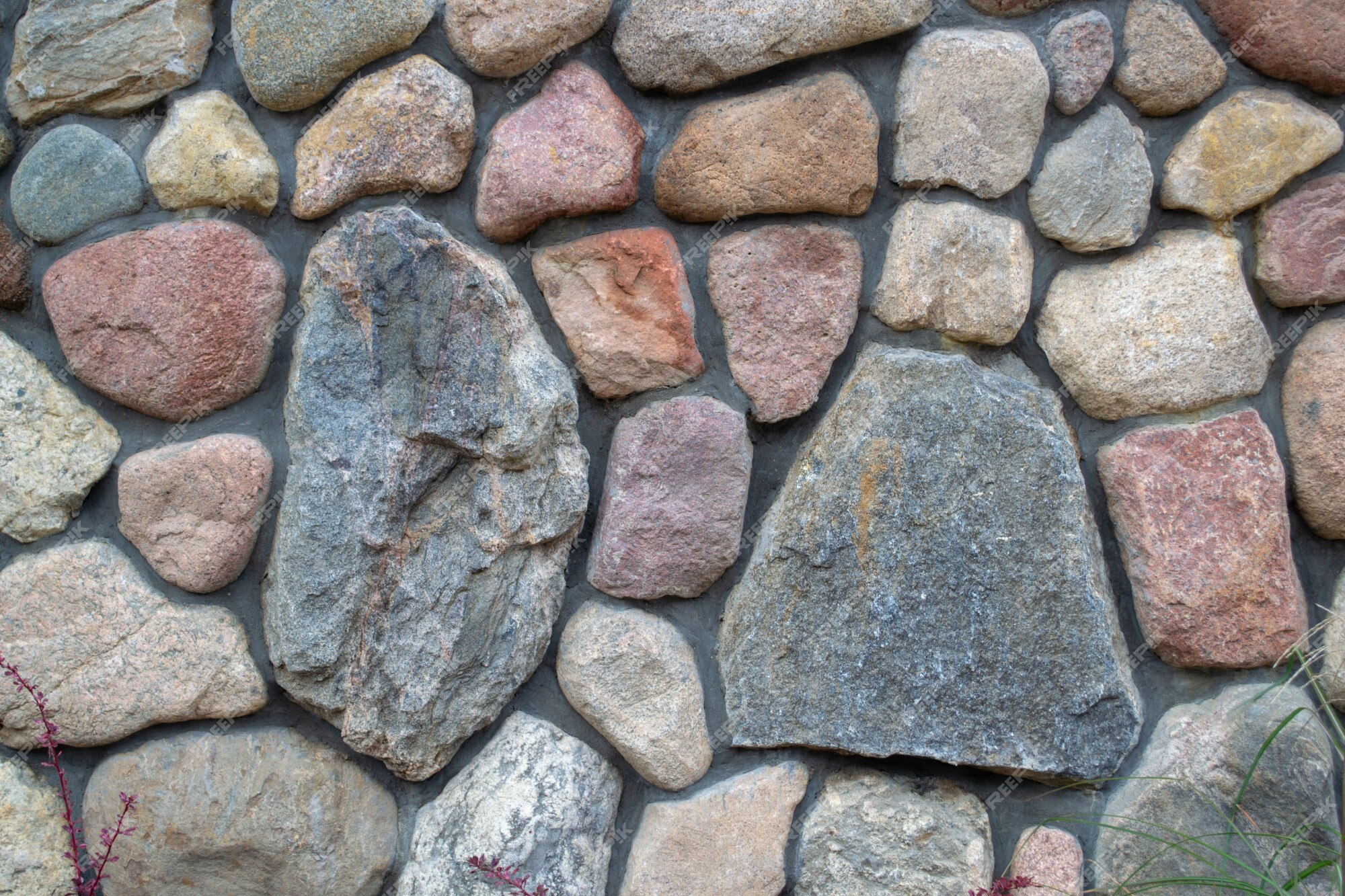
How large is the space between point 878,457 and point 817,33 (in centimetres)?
60

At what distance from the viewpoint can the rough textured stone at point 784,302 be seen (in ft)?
4.26

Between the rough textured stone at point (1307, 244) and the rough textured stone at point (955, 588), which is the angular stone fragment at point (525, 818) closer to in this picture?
the rough textured stone at point (955, 588)

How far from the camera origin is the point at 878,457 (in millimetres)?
1267

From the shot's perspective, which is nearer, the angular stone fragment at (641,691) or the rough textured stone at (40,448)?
the rough textured stone at (40,448)

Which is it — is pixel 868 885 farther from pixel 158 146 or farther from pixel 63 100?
pixel 63 100

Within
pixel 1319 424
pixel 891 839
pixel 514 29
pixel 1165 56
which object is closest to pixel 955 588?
pixel 891 839

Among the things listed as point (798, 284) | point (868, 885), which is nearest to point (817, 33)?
point (798, 284)

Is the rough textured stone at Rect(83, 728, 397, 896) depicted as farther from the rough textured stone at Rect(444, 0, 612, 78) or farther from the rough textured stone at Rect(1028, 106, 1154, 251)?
the rough textured stone at Rect(1028, 106, 1154, 251)

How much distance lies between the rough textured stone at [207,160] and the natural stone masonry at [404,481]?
0.13 metres

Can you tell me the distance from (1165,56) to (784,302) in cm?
65

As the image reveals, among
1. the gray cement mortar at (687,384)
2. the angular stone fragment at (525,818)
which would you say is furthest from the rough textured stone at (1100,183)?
the angular stone fragment at (525,818)

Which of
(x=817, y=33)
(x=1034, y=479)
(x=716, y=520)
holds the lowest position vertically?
(x=716, y=520)

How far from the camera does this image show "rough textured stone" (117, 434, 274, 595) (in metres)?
1.23

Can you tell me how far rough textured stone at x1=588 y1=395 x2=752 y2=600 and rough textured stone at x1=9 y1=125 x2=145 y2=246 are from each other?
774mm
